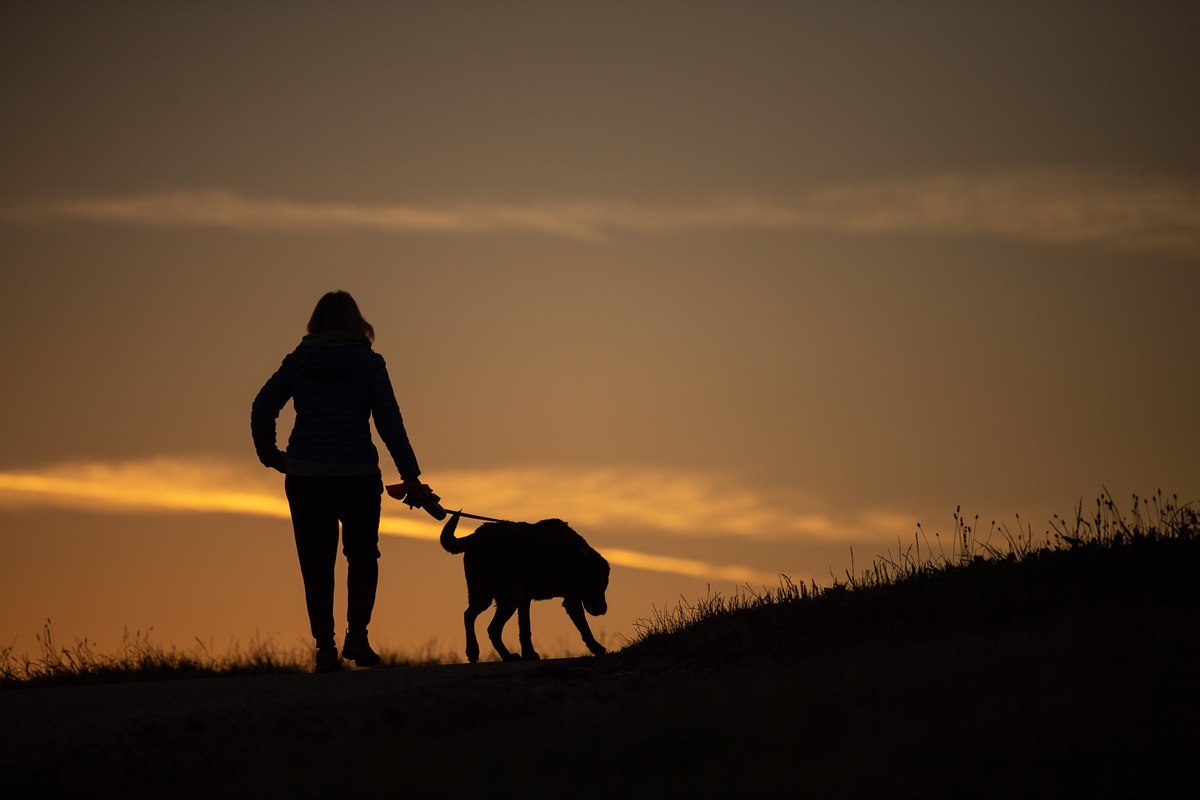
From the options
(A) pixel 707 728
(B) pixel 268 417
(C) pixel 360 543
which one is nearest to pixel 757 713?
(A) pixel 707 728

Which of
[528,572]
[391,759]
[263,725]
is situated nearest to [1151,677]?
[391,759]

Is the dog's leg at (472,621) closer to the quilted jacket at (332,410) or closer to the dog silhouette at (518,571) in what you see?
the dog silhouette at (518,571)

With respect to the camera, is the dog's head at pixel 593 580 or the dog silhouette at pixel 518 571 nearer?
the dog silhouette at pixel 518 571

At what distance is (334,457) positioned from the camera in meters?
9.64

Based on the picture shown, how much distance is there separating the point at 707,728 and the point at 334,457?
4510 mm

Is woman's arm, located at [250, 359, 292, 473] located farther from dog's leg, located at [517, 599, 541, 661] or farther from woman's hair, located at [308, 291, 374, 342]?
dog's leg, located at [517, 599, 541, 661]

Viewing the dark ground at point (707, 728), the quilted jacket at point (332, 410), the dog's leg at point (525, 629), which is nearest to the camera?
the dark ground at point (707, 728)

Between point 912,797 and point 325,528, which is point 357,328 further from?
point 912,797

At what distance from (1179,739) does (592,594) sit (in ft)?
24.2

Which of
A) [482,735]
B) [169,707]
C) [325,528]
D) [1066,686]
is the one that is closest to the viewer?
[482,735]

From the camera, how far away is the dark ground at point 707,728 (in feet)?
17.0

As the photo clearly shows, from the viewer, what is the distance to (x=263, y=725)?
6.89 meters

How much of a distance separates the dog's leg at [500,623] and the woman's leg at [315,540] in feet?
7.68

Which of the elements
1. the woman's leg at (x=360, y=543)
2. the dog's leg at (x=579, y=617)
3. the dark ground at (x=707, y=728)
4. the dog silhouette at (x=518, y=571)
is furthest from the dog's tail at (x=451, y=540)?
the dark ground at (x=707, y=728)
